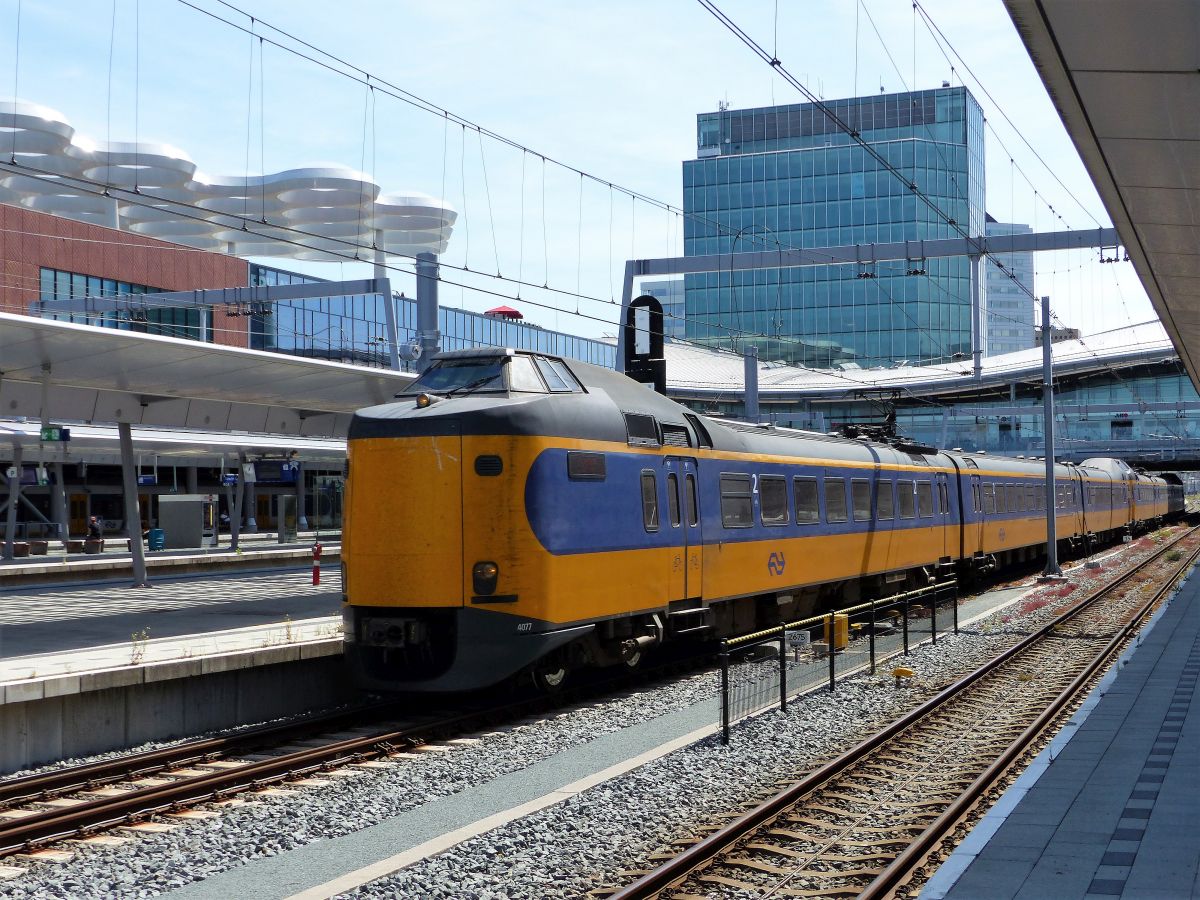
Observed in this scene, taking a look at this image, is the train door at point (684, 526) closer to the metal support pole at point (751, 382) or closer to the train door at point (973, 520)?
the metal support pole at point (751, 382)

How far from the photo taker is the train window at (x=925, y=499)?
2567cm

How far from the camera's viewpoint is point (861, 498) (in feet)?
72.4

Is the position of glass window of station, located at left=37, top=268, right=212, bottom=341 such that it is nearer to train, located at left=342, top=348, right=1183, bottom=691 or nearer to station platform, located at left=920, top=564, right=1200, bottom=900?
train, located at left=342, top=348, right=1183, bottom=691

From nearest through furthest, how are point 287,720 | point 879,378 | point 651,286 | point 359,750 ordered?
point 359,750, point 287,720, point 879,378, point 651,286

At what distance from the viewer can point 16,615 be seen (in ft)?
64.4

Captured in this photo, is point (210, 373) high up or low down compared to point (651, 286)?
down

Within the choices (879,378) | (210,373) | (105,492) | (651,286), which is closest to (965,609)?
(210,373)

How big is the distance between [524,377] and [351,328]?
67039 millimetres

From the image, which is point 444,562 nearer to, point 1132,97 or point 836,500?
point 1132,97

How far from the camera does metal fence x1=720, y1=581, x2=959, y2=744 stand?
13.4 m

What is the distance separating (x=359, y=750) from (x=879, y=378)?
3115 inches

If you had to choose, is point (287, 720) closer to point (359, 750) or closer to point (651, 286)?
point (359, 750)

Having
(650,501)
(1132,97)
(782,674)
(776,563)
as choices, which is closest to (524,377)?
(650,501)

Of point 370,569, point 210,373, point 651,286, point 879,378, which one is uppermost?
point 651,286
